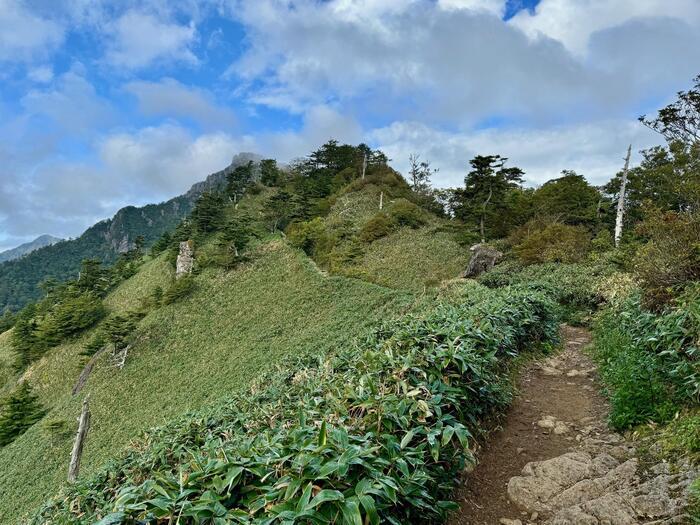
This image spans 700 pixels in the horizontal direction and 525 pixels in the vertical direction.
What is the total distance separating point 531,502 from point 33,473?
25.9 meters

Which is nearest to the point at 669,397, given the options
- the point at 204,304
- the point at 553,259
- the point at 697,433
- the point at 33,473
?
the point at 697,433

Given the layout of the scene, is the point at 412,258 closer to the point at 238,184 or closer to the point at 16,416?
the point at 16,416

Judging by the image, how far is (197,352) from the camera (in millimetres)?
24938

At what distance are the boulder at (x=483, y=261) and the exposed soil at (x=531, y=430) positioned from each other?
1644 centimetres

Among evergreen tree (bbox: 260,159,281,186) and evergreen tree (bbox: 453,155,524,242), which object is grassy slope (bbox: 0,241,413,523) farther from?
evergreen tree (bbox: 260,159,281,186)

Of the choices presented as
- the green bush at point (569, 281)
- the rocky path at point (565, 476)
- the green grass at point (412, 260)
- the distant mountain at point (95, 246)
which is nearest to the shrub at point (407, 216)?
the green grass at point (412, 260)

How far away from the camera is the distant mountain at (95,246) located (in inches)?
3829

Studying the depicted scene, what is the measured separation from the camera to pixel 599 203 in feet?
91.0

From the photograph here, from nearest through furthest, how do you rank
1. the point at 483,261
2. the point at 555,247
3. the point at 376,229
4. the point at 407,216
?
the point at 555,247, the point at 483,261, the point at 376,229, the point at 407,216

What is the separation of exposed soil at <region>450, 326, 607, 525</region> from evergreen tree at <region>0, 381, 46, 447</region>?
32381mm

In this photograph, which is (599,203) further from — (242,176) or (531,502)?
(242,176)

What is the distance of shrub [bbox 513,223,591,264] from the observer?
1902cm

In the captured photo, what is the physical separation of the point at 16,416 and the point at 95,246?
112 metres

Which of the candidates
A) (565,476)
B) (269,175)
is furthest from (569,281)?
(269,175)
